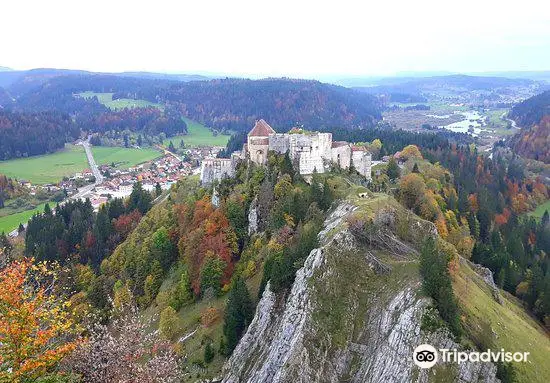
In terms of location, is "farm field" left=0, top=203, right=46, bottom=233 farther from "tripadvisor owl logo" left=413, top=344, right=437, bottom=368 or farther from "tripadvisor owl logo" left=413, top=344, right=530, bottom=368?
"tripadvisor owl logo" left=413, top=344, right=530, bottom=368

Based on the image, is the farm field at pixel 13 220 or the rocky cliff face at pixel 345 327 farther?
the farm field at pixel 13 220

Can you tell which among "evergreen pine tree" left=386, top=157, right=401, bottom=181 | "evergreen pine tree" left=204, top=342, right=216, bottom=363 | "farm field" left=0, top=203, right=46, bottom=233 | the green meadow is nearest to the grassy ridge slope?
"evergreen pine tree" left=204, top=342, right=216, bottom=363

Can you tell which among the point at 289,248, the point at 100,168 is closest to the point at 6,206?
the point at 100,168

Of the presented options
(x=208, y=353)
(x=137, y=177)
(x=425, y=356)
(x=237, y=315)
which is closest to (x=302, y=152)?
(x=237, y=315)

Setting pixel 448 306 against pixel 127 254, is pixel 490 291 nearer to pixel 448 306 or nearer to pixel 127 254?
pixel 448 306

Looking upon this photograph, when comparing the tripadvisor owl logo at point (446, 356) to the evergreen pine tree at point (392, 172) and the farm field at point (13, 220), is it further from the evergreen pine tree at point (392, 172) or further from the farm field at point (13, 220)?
the farm field at point (13, 220)

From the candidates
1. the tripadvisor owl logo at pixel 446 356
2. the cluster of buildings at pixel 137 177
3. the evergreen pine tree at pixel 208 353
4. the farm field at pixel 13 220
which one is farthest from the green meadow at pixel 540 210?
the farm field at pixel 13 220

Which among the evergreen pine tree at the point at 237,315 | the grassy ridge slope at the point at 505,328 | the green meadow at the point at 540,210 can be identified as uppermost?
the grassy ridge slope at the point at 505,328
